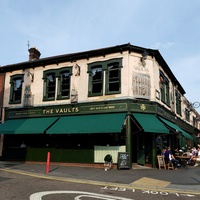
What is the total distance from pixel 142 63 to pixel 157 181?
8.57m

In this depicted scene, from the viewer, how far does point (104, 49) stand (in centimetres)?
1582

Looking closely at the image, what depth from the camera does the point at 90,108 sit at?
15773 millimetres

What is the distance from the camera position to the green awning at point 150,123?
13.7 metres

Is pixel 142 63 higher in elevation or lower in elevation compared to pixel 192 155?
higher

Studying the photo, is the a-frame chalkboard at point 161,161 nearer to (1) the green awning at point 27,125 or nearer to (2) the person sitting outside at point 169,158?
(2) the person sitting outside at point 169,158

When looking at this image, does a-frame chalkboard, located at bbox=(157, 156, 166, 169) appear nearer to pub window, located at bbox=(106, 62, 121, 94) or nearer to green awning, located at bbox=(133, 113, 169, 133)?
green awning, located at bbox=(133, 113, 169, 133)

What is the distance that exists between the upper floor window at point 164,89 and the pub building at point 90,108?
0.27 feet

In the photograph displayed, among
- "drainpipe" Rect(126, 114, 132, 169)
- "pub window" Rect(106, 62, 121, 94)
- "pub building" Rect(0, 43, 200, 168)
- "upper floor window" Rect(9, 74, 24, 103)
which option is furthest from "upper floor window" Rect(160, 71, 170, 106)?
"upper floor window" Rect(9, 74, 24, 103)

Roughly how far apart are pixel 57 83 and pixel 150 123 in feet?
25.6

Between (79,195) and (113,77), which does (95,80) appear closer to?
(113,77)

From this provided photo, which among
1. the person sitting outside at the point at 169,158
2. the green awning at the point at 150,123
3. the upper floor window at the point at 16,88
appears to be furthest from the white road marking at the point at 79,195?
the upper floor window at the point at 16,88

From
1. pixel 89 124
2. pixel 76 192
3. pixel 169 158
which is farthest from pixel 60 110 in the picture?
pixel 76 192

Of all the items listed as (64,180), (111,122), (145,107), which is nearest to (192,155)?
(145,107)

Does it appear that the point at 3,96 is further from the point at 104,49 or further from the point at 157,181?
the point at 157,181
